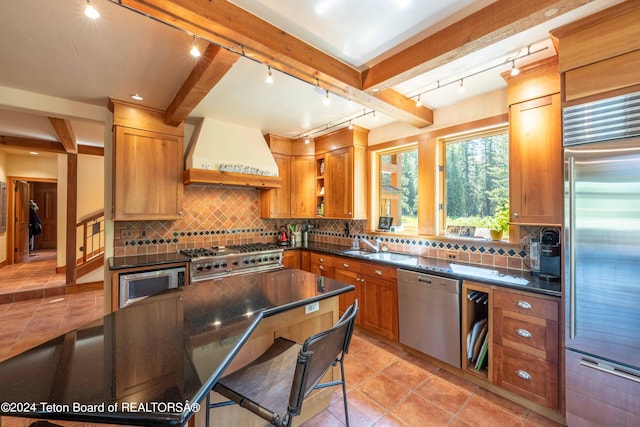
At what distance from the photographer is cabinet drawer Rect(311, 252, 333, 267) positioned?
3559 millimetres

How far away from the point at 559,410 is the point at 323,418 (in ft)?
5.31

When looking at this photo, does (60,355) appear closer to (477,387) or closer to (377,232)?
(477,387)

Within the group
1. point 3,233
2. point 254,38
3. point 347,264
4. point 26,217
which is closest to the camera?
point 254,38

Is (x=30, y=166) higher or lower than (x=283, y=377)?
higher

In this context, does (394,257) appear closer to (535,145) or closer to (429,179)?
(429,179)

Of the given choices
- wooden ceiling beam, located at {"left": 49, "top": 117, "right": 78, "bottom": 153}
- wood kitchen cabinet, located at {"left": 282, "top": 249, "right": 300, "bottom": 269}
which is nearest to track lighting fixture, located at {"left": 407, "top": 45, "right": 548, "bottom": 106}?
wood kitchen cabinet, located at {"left": 282, "top": 249, "right": 300, "bottom": 269}

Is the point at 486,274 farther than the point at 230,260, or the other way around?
the point at 230,260

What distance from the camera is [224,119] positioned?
11.1 feet

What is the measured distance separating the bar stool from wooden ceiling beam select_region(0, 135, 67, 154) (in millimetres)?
5980

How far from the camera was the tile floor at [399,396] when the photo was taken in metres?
1.87

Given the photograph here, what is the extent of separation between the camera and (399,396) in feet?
6.97

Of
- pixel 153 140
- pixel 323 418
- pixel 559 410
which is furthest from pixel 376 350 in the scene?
pixel 153 140

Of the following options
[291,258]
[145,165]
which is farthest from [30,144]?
[291,258]

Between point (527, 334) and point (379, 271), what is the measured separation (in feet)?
4.37
